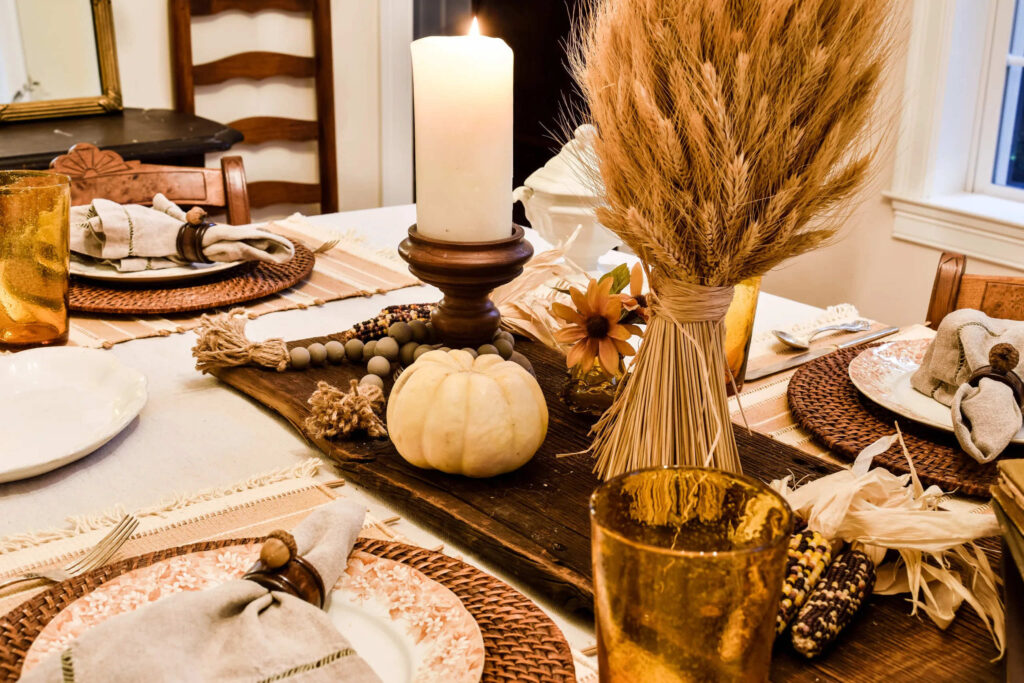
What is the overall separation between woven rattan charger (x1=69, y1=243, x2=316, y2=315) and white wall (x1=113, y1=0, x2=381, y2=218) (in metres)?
1.87

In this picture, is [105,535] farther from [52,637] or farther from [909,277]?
[909,277]

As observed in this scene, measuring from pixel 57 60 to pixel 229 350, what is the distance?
2.05 meters

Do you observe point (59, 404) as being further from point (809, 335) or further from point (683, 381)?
point (809, 335)

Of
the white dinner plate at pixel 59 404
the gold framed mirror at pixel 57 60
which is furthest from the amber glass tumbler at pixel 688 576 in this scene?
the gold framed mirror at pixel 57 60

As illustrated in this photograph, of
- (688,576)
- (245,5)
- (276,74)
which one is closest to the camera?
(688,576)

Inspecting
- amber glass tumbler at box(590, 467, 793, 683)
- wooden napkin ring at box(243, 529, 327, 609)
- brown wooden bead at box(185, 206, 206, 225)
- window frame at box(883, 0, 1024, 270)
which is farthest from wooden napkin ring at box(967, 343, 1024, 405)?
window frame at box(883, 0, 1024, 270)

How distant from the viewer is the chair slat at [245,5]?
118 inches

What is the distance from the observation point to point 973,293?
127 cm

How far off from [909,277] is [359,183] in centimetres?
204

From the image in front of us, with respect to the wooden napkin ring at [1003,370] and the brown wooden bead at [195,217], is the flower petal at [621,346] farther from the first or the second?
the brown wooden bead at [195,217]

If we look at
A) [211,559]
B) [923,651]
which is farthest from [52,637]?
[923,651]

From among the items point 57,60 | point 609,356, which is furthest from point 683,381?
point 57,60

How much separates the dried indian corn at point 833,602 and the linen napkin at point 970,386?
0.26m

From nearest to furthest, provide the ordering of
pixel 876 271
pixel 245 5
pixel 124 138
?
1. pixel 124 138
2. pixel 876 271
3. pixel 245 5
